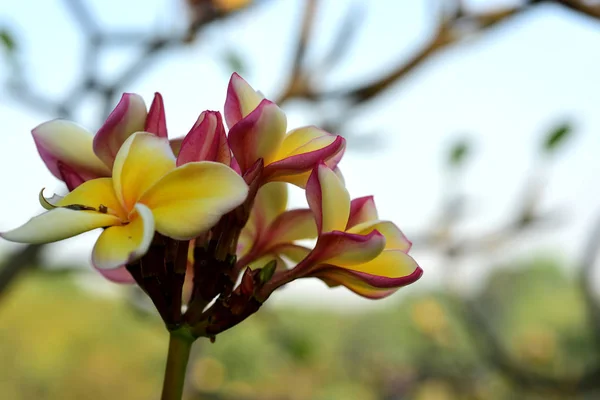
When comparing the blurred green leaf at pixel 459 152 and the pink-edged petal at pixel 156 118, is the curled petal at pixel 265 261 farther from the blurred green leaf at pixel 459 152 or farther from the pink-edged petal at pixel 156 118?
the blurred green leaf at pixel 459 152

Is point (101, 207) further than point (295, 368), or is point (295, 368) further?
point (295, 368)

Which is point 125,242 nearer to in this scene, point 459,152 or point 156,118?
point 156,118

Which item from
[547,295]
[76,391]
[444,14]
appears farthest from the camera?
[547,295]

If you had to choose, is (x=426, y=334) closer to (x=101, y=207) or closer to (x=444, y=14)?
(x=444, y=14)

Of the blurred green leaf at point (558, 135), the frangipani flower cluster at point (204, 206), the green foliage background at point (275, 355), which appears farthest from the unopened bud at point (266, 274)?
the green foliage background at point (275, 355)

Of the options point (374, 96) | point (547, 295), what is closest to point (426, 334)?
point (547, 295)
